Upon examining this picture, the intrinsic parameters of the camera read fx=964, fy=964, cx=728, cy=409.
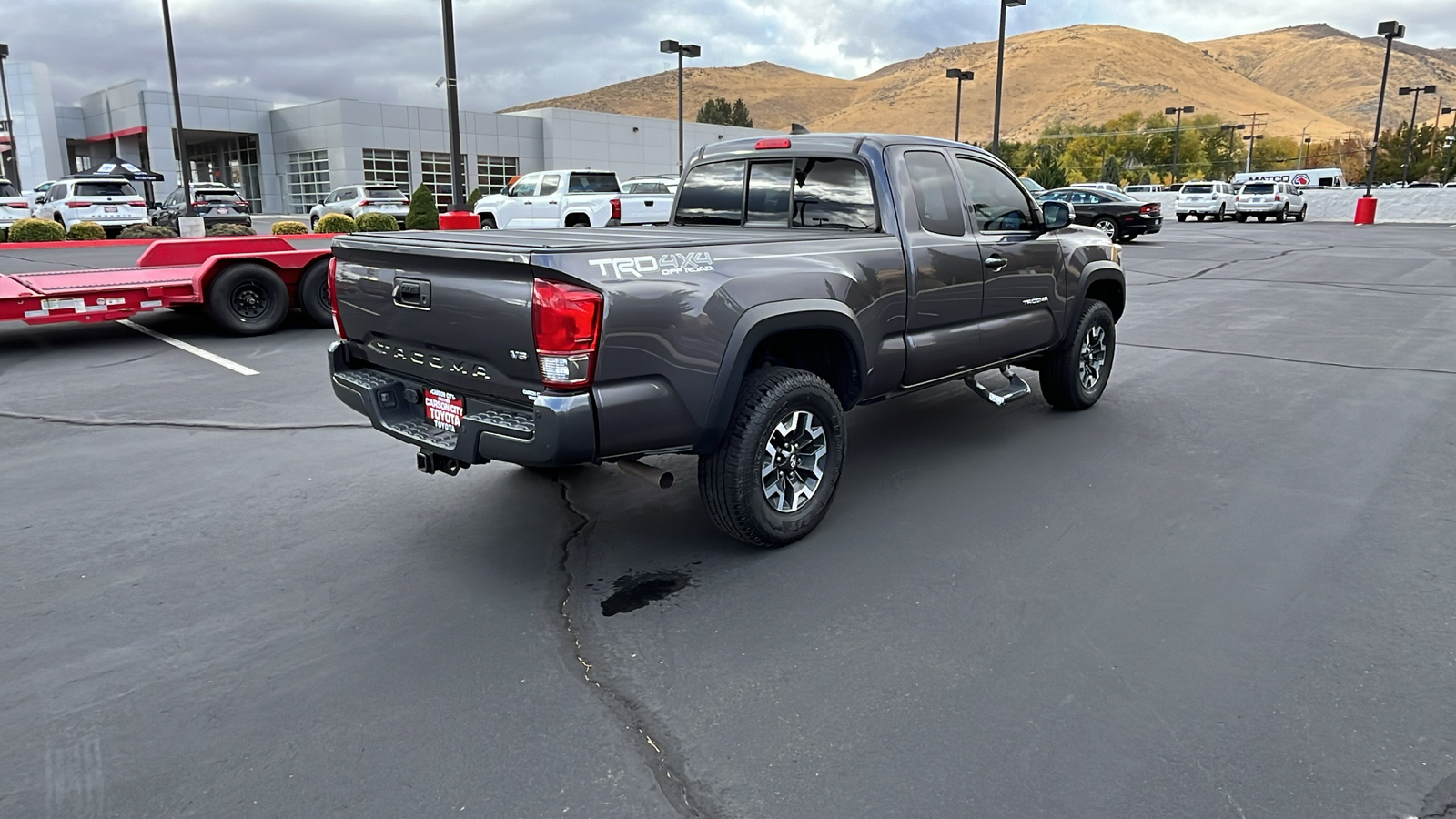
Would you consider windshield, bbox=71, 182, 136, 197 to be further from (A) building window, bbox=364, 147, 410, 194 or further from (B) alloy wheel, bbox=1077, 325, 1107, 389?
(B) alloy wheel, bbox=1077, 325, 1107, 389

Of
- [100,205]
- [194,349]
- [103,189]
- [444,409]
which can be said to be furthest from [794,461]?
[103,189]

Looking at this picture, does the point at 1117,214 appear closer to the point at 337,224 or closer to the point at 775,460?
the point at 337,224

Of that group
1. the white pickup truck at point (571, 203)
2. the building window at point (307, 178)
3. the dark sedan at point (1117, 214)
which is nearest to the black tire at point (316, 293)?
the white pickup truck at point (571, 203)

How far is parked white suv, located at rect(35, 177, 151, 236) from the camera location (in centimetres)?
2770

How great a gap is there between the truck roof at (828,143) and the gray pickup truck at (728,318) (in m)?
0.02

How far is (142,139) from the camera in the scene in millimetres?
55500

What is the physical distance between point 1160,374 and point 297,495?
6804mm

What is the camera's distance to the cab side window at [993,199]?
566cm

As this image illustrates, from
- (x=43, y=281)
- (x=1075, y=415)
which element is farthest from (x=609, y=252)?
(x=43, y=281)

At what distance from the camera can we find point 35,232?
77.9 ft

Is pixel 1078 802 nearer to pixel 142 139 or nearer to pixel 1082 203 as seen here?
pixel 1082 203

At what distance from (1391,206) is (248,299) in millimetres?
49022

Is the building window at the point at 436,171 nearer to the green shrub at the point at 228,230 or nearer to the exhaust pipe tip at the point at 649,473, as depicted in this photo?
the green shrub at the point at 228,230

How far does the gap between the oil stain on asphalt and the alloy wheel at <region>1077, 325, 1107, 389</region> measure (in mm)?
3852
